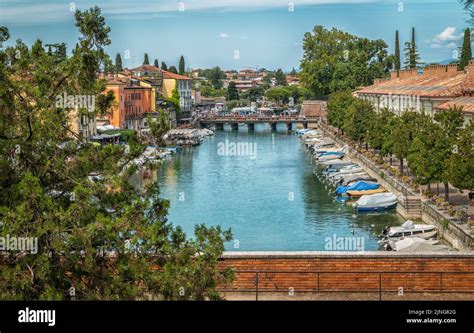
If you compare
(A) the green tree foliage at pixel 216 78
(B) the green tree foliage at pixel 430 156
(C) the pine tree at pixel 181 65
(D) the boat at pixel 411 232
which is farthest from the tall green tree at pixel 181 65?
(D) the boat at pixel 411 232

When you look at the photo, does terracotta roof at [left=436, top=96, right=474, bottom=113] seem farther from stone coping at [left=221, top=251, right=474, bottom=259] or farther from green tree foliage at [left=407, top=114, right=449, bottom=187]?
stone coping at [left=221, top=251, right=474, bottom=259]

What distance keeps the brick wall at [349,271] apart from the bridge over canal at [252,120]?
65.8 m

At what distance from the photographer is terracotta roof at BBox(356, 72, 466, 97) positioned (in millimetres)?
35500

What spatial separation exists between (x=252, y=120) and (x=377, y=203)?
5014 cm

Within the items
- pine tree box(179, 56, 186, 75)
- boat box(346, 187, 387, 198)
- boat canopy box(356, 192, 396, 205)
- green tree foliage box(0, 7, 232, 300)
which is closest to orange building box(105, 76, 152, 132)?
boat box(346, 187, 387, 198)

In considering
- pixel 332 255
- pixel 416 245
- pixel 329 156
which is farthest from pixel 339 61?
pixel 332 255

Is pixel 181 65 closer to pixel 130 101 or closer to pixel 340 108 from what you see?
pixel 130 101

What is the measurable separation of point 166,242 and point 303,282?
2.93 metres

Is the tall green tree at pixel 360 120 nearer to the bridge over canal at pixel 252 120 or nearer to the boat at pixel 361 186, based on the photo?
the boat at pixel 361 186

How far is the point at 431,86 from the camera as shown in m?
39.7

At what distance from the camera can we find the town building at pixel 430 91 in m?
32.8
